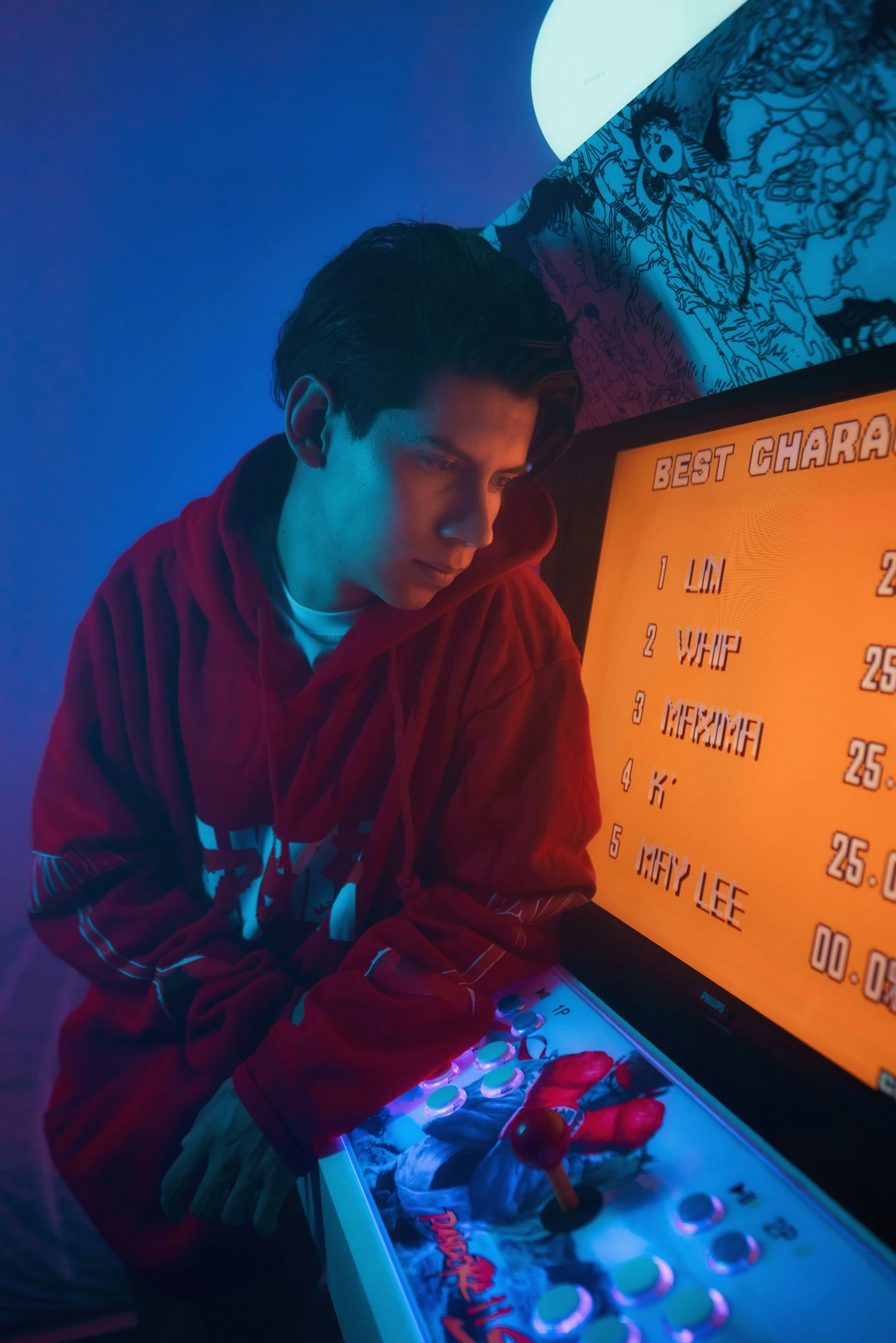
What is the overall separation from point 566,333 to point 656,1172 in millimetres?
801

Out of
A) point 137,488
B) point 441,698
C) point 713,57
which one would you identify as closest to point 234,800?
point 441,698

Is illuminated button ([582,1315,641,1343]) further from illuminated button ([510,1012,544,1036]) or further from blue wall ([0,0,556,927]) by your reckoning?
blue wall ([0,0,556,927])

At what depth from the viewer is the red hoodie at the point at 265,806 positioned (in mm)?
771

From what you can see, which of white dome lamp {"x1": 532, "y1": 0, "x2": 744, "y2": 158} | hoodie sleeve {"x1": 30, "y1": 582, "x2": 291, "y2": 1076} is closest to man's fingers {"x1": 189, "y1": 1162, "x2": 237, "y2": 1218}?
hoodie sleeve {"x1": 30, "y1": 582, "x2": 291, "y2": 1076}

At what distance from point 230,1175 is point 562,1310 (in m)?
0.37

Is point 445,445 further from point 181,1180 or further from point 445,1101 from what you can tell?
point 181,1180

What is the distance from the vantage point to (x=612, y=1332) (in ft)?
1.48

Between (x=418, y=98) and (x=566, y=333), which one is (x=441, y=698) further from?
(x=418, y=98)

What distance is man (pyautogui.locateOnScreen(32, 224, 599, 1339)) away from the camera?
70 centimetres

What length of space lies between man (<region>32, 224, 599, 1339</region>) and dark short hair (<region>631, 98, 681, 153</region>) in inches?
6.8

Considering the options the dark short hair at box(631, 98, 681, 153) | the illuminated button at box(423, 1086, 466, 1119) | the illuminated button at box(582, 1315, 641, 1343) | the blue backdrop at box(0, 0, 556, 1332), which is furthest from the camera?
the blue backdrop at box(0, 0, 556, 1332)

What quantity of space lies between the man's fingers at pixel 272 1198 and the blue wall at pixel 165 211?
1.38 feet

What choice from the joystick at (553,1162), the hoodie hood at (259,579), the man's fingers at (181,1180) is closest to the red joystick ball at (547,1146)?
the joystick at (553,1162)

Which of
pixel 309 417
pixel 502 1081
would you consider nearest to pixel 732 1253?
pixel 502 1081
